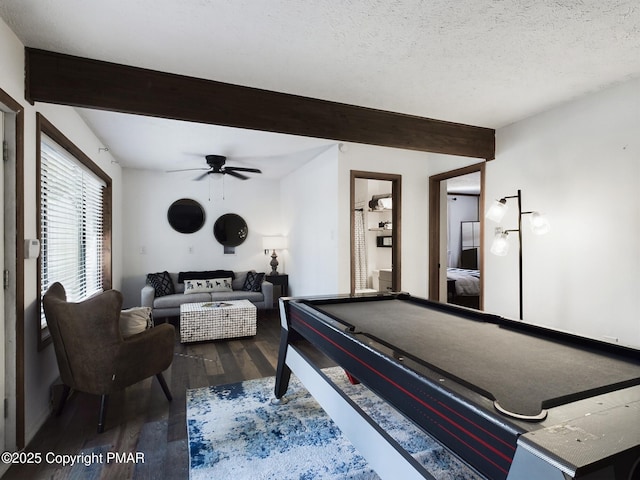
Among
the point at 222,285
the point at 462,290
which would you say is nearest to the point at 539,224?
the point at 462,290

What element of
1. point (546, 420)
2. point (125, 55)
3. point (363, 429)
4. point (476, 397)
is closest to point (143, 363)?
point (363, 429)

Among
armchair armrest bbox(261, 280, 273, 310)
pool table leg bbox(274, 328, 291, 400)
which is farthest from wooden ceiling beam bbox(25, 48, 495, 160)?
armchair armrest bbox(261, 280, 273, 310)

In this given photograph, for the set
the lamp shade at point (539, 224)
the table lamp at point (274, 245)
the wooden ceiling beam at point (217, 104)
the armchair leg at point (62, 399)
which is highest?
the wooden ceiling beam at point (217, 104)

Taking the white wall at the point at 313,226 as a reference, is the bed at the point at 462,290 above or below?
below

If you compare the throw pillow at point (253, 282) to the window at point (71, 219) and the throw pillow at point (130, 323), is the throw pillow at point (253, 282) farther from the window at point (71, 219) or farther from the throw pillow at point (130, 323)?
the throw pillow at point (130, 323)

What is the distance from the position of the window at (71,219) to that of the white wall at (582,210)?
4.00 metres

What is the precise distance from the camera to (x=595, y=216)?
273cm

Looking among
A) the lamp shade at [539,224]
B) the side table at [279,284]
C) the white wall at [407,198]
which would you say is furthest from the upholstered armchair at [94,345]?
the side table at [279,284]

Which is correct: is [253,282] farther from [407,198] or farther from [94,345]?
[94,345]

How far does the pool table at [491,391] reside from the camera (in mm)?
777

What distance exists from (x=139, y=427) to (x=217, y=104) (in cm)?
231

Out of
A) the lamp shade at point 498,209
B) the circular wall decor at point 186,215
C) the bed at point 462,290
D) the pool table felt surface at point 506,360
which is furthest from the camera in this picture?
the circular wall decor at point 186,215

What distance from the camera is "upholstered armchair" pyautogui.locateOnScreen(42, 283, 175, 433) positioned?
2203mm

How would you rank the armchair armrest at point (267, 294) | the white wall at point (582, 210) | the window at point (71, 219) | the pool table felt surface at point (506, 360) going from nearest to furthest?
the pool table felt surface at point (506, 360) → the white wall at point (582, 210) → the window at point (71, 219) → the armchair armrest at point (267, 294)
